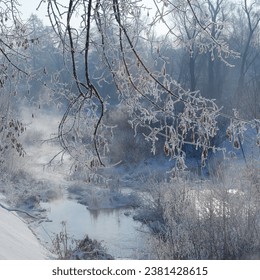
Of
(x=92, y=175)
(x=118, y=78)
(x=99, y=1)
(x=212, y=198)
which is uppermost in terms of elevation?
(x=99, y=1)

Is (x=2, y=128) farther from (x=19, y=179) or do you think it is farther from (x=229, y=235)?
(x=19, y=179)

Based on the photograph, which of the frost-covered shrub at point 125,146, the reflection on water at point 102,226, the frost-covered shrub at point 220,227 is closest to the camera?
the frost-covered shrub at point 220,227

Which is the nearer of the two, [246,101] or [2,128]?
[2,128]

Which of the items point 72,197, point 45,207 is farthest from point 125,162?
point 45,207

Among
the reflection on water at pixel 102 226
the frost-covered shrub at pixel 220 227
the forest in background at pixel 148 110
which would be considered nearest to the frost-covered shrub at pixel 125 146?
the forest in background at pixel 148 110

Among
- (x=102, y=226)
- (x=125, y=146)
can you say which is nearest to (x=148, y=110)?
(x=102, y=226)

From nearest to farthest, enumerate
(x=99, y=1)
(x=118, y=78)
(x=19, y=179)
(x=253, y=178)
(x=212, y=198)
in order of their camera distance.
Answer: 1. (x=99, y=1)
2. (x=118, y=78)
3. (x=212, y=198)
4. (x=253, y=178)
5. (x=19, y=179)

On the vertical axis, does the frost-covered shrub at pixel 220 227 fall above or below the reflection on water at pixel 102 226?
above

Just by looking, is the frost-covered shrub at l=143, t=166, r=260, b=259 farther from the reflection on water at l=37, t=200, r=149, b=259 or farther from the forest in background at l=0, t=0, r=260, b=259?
the reflection on water at l=37, t=200, r=149, b=259

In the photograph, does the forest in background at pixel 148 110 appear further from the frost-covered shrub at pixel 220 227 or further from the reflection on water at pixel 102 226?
the reflection on water at pixel 102 226

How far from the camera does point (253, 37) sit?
25562 millimetres

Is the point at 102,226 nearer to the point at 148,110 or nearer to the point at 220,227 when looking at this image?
the point at 220,227

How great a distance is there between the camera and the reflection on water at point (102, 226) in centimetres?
874

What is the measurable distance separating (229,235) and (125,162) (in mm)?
10324
